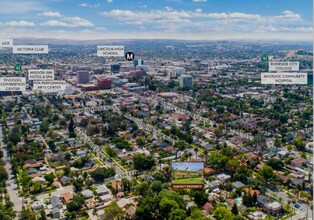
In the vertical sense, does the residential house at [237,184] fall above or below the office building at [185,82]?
below

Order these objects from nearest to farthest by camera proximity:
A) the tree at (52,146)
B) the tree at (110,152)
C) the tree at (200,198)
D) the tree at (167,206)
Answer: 1. the tree at (167,206)
2. the tree at (200,198)
3. the tree at (110,152)
4. the tree at (52,146)

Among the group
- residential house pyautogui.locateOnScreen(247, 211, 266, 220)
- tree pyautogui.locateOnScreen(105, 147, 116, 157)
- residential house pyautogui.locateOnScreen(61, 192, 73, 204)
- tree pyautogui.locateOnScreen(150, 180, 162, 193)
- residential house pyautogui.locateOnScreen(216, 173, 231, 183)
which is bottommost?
residential house pyautogui.locateOnScreen(247, 211, 266, 220)

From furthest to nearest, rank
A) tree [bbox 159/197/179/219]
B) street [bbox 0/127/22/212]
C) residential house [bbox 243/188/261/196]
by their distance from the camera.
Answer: residential house [bbox 243/188/261/196] → street [bbox 0/127/22/212] → tree [bbox 159/197/179/219]

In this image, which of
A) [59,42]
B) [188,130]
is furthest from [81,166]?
[59,42]

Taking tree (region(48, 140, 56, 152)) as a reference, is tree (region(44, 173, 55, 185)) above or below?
below

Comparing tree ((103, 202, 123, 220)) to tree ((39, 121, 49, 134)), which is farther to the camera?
tree ((39, 121, 49, 134))

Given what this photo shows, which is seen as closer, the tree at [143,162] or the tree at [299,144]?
the tree at [143,162]

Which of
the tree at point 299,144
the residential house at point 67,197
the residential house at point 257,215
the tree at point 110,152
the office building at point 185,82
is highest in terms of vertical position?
the office building at point 185,82

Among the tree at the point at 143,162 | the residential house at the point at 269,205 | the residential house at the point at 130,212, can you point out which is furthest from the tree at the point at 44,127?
the residential house at the point at 269,205

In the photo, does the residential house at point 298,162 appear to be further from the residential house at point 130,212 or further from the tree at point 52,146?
the tree at point 52,146


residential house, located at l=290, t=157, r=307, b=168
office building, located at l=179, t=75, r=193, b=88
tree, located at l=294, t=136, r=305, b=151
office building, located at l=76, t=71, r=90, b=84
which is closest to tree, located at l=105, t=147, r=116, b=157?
residential house, located at l=290, t=157, r=307, b=168

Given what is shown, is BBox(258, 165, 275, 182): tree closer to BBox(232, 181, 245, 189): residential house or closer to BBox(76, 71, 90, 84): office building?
BBox(232, 181, 245, 189): residential house
